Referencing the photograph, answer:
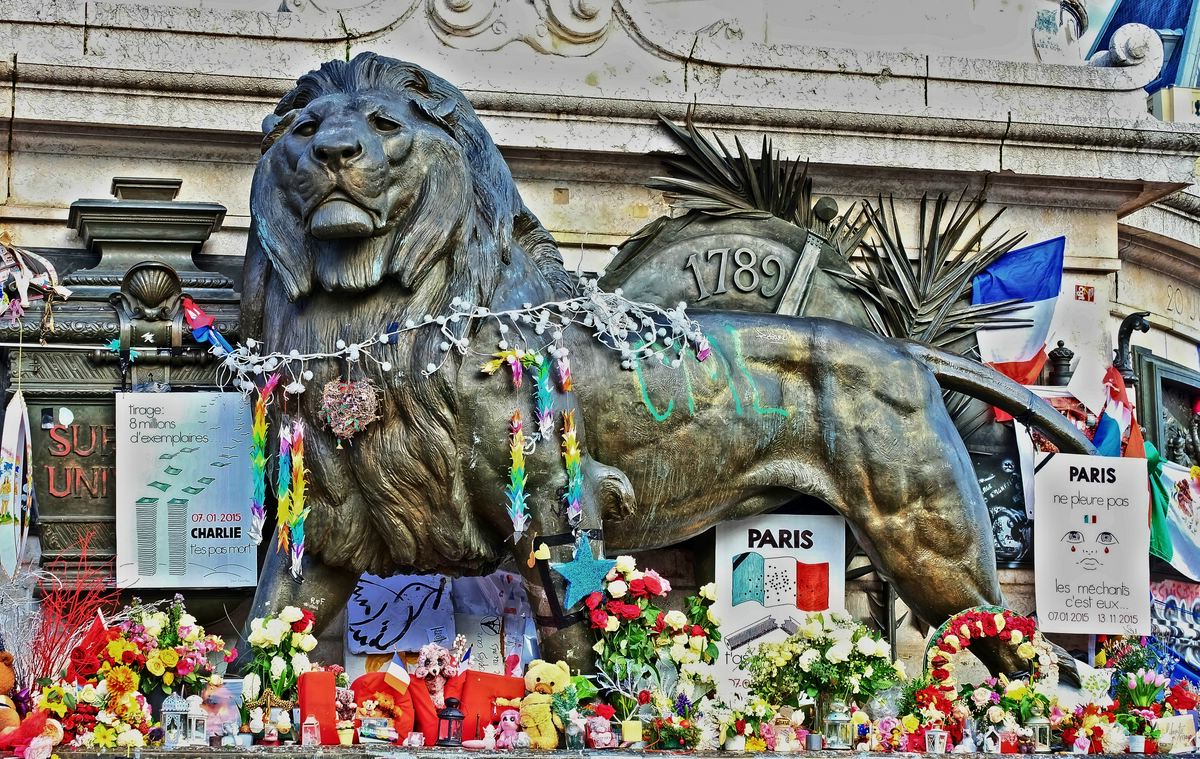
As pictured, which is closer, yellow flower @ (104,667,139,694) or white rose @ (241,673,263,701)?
yellow flower @ (104,667,139,694)

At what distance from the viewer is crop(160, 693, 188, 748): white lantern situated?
820 cm

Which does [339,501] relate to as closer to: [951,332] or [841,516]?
[841,516]

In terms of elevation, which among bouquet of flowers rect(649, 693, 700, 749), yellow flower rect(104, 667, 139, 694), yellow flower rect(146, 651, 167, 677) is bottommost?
bouquet of flowers rect(649, 693, 700, 749)

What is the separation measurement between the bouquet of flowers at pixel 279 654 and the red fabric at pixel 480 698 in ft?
2.09

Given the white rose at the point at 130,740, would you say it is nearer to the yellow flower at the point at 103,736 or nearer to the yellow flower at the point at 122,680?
the yellow flower at the point at 103,736

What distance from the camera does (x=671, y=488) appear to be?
9617 mm

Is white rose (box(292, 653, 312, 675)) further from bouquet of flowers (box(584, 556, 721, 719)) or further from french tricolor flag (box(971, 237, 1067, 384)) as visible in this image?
french tricolor flag (box(971, 237, 1067, 384))

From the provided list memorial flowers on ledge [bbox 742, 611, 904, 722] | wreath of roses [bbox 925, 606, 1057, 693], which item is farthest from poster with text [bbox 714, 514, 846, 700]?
memorial flowers on ledge [bbox 742, 611, 904, 722]

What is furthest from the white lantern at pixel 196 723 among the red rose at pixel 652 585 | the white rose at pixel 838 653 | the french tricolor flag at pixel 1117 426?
the french tricolor flag at pixel 1117 426

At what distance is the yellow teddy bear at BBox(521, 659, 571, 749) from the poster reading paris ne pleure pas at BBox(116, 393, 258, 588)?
78.0 inches

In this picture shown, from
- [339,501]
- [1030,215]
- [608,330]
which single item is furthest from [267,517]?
[1030,215]

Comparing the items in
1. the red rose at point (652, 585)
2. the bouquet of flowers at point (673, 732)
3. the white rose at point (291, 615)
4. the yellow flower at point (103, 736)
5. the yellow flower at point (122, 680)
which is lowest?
the bouquet of flowers at point (673, 732)

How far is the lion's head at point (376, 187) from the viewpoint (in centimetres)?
890

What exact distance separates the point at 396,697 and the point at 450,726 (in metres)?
0.25
